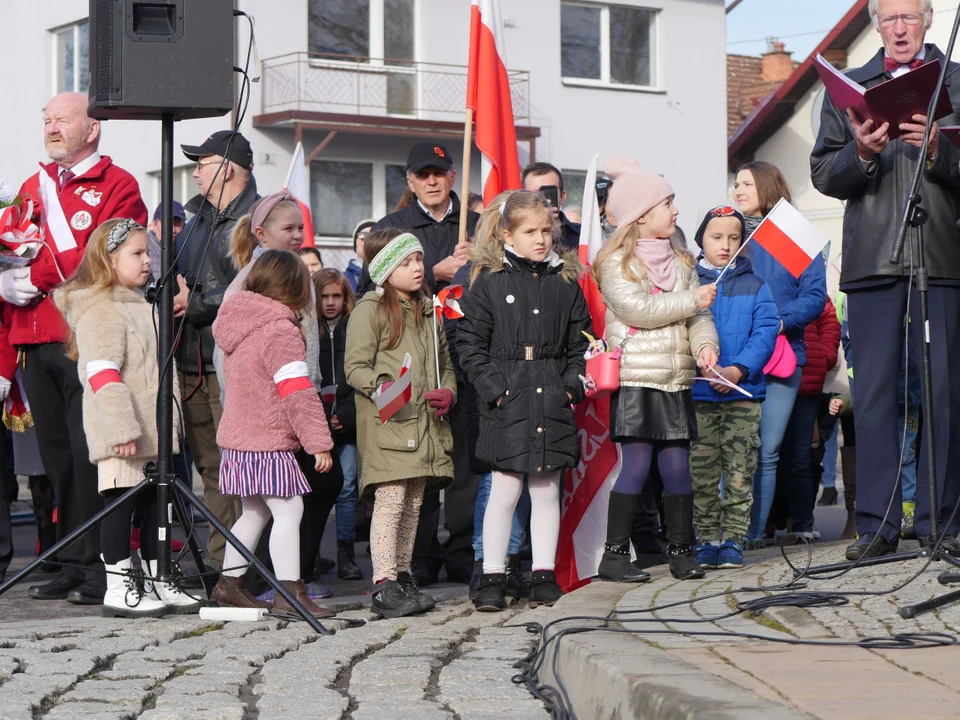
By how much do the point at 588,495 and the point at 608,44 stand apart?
927 inches

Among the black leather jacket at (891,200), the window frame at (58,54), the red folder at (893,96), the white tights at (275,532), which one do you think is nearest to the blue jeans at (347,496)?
the white tights at (275,532)

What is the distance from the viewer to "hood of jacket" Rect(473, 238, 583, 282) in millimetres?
6898

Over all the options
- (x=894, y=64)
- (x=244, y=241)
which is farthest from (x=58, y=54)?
(x=894, y=64)

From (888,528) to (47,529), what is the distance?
463cm

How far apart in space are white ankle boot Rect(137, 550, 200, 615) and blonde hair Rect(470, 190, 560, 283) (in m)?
1.85

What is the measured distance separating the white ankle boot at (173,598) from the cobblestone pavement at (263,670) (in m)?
0.28

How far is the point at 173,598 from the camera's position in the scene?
6746 millimetres

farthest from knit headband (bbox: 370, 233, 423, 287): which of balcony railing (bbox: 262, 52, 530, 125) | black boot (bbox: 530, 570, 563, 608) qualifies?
balcony railing (bbox: 262, 52, 530, 125)

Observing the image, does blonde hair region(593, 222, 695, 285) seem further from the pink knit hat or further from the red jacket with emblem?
the red jacket with emblem

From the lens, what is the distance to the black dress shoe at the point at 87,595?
7.23 m

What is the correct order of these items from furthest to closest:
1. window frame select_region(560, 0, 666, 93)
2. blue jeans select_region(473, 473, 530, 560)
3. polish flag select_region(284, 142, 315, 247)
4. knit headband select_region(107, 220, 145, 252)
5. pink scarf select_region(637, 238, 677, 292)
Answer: window frame select_region(560, 0, 666, 93) < polish flag select_region(284, 142, 315, 247) < blue jeans select_region(473, 473, 530, 560) < knit headband select_region(107, 220, 145, 252) < pink scarf select_region(637, 238, 677, 292)

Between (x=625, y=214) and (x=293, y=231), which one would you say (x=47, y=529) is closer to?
(x=293, y=231)

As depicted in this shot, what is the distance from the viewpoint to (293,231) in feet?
25.7

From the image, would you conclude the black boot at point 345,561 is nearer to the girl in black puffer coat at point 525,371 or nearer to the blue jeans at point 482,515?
the blue jeans at point 482,515
